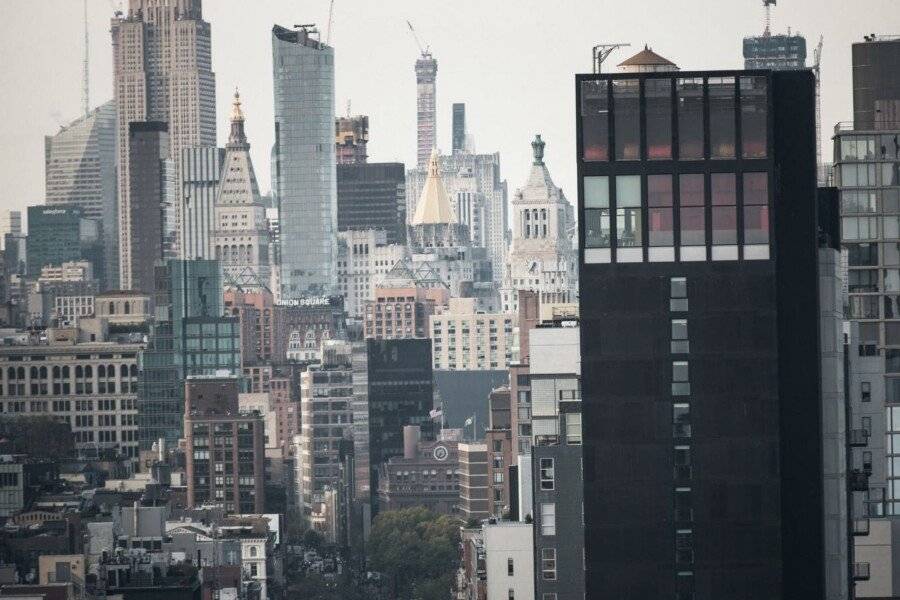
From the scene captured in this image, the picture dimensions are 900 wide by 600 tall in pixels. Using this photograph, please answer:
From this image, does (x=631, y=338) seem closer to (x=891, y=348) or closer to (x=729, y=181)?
(x=729, y=181)

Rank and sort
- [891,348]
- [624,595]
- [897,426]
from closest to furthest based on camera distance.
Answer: [624,595]
[897,426]
[891,348]

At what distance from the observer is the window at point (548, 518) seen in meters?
105

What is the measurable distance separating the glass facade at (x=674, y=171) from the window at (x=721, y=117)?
2 centimetres

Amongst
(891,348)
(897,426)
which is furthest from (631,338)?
(891,348)

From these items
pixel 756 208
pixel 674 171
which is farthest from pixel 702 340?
pixel 674 171

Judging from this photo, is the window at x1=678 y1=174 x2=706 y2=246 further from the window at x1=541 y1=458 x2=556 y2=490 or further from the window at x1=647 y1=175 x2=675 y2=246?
the window at x1=541 y1=458 x2=556 y2=490

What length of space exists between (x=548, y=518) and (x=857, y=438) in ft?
65.1

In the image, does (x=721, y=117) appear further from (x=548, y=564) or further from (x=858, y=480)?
(x=548, y=564)

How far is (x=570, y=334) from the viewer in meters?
121

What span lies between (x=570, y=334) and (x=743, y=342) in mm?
39841

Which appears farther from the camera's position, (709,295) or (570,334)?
(570,334)

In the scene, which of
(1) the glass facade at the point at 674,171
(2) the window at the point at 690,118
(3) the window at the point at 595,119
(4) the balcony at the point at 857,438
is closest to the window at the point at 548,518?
(4) the balcony at the point at 857,438

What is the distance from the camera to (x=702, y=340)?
267ft

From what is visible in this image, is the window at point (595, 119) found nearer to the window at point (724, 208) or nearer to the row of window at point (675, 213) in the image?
the row of window at point (675, 213)
